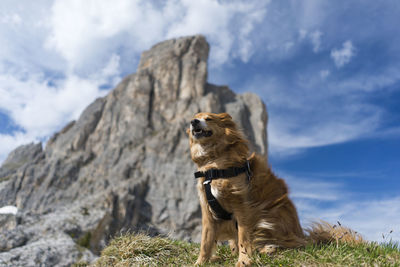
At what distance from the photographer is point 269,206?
15.5 ft

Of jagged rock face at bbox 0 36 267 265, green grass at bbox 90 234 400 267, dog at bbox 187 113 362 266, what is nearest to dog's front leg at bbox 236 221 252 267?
dog at bbox 187 113 362 266

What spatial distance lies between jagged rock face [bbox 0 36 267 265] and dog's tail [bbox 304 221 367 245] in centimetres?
5063

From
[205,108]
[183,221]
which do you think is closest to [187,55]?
[205,108]

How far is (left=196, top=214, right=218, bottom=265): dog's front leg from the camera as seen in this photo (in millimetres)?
4797

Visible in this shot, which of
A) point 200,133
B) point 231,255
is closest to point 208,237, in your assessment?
point 231,255

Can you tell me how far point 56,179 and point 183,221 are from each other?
36.1 m

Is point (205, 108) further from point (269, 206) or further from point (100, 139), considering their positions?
point (269, 206)

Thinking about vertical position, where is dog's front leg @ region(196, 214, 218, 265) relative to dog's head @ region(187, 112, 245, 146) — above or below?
below

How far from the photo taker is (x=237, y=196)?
14.8 feet

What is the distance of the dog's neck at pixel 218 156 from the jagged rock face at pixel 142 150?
50.8 meters

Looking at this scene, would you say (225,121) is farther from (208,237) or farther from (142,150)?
(142,150)

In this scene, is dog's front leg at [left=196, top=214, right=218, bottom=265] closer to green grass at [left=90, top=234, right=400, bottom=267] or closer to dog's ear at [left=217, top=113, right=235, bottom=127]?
green grass at [left=90, top=234, right=400, bottom=267]

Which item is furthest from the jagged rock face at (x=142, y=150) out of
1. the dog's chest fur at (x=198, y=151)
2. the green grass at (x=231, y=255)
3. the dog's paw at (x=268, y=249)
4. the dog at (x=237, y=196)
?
the dog's paw at (x=268, y=249)

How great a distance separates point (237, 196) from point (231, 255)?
1.54m
